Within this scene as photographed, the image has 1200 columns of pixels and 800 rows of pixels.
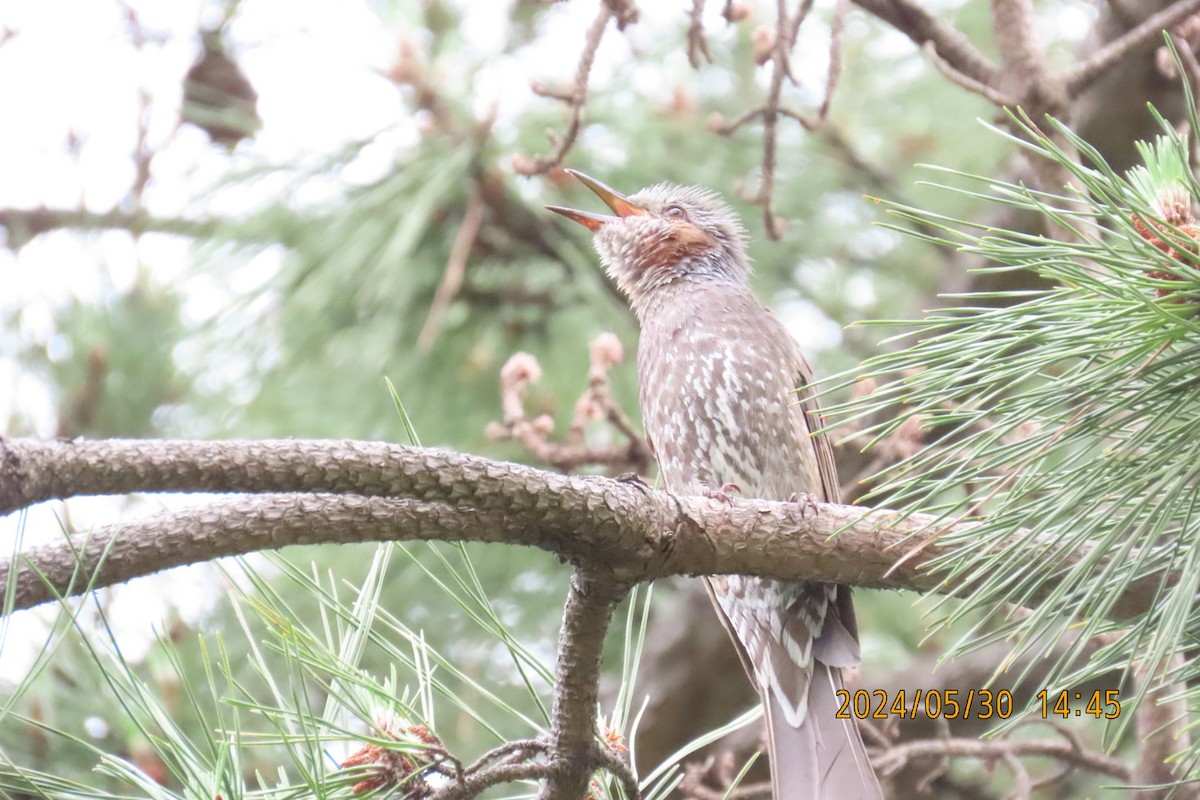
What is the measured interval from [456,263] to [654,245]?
589 mm

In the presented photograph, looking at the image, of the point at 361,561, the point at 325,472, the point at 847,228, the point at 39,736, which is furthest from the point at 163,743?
the point at 847,228

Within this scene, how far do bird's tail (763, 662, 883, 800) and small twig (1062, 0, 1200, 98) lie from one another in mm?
1435

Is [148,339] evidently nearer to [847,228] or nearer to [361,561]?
[361,561]

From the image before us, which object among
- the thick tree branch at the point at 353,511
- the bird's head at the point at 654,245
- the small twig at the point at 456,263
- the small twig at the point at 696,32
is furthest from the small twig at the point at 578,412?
the thick tree branch at the point at 353,511

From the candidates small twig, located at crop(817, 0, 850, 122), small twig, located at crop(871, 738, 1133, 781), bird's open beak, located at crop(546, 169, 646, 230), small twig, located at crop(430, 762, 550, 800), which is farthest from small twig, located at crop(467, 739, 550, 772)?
bird's open beak, located at crop(546, 169, 646, 230)

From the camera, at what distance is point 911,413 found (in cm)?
135

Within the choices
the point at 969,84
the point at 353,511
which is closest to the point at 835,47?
the point at 969,84

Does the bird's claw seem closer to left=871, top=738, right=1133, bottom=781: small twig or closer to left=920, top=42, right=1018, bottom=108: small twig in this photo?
left=920, top=42, right=1018, bottom=108: small twig

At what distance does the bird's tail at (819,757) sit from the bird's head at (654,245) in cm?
124

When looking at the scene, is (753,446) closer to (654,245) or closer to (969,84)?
(654,245)

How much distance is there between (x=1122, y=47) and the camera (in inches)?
90.8

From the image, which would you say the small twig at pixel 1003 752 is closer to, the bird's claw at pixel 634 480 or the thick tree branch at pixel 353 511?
the thick tree branch at pixel 353 511

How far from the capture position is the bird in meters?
2.68

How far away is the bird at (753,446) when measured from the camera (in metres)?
2.68
